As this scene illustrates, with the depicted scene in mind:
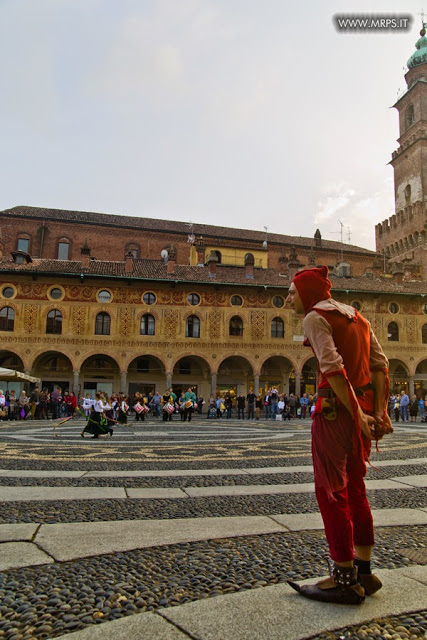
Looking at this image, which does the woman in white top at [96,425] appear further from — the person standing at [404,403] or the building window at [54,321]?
the building window at [54,321]

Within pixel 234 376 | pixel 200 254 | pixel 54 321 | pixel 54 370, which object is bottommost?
pixel 234 376

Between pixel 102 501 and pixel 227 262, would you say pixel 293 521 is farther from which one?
pixel 227 262

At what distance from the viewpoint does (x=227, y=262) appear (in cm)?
4441

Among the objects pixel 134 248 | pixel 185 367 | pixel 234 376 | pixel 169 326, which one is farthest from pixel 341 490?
pixel 134 248

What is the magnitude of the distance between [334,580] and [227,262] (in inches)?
1667

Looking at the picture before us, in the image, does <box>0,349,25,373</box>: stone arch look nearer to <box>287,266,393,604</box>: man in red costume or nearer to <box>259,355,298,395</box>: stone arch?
<box>259,355,298,395</box>: stone arch

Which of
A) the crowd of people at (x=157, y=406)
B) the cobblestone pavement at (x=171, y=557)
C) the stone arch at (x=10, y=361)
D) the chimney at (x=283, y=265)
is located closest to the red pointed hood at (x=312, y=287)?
the cobblestone pavement at (x=171, y=557)

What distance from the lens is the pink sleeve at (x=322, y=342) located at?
266 centimetres

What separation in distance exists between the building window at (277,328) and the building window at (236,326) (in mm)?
2272

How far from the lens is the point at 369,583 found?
262 centimetres

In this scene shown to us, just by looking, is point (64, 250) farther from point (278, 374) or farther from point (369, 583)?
point (369, 583)

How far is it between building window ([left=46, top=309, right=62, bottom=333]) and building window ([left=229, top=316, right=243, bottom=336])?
11.2 metres

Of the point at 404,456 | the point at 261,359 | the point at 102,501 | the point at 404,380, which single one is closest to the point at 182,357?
the point at 261,359

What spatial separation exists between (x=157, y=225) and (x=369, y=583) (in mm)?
44455
